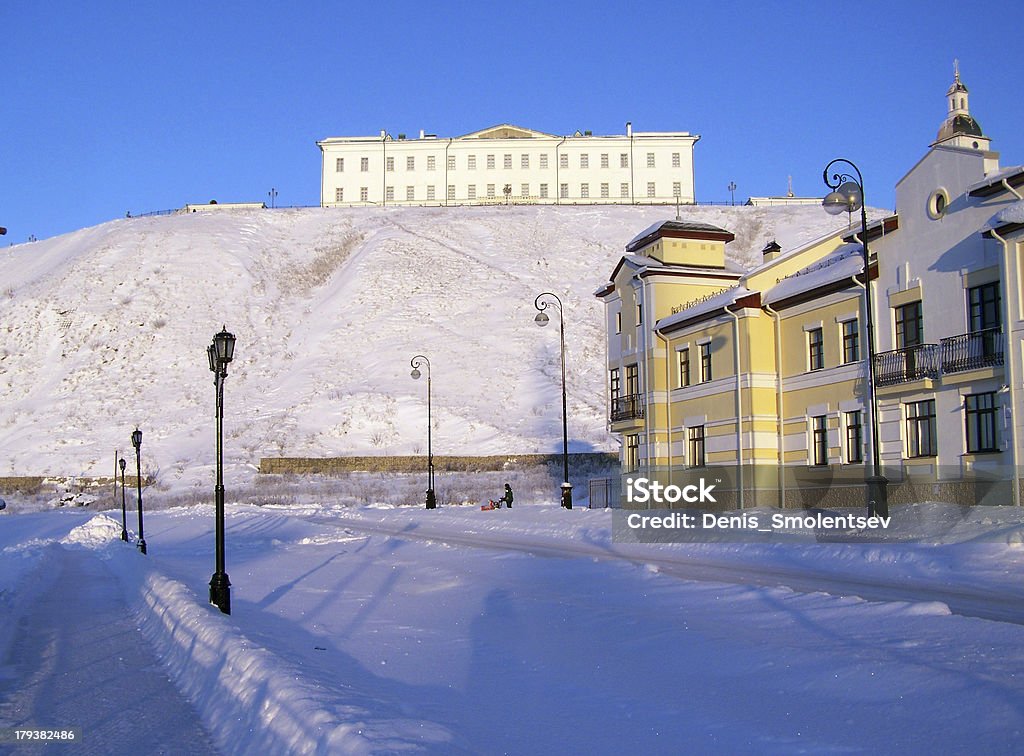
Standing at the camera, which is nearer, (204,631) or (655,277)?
(204,631)

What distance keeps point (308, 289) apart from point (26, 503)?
4684 centimetres

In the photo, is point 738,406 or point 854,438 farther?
point 738,406

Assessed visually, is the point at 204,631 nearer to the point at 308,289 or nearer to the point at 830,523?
the point at 830,523

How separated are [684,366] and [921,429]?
11977mm

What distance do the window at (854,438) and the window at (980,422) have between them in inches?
171

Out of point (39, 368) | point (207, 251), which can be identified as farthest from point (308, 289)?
point (39, 368)

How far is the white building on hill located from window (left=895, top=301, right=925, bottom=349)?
94.7 m

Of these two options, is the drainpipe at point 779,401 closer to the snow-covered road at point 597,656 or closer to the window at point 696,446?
the window at point 696,446

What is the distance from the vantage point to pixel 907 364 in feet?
92.0

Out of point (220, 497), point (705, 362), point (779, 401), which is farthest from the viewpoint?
point (705, 362)

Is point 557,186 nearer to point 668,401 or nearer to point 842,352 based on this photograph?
point 668,401

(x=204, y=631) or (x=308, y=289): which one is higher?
(x=308, y=289)

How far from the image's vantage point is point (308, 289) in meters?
109

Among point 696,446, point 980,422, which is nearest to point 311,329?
point 696,446
